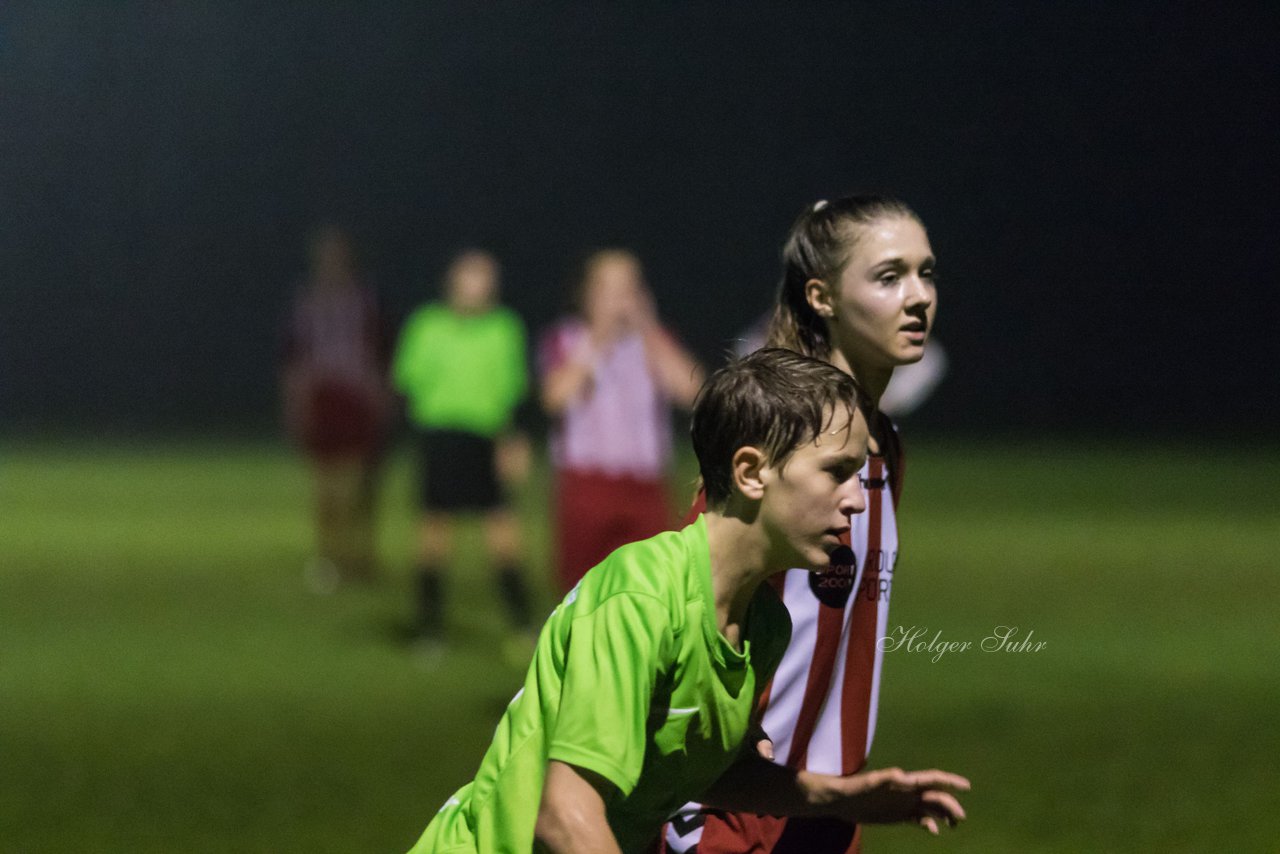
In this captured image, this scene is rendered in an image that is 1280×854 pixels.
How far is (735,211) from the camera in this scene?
3219cm

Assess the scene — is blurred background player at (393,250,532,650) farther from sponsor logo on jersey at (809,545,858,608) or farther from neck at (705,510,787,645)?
neck at (705,510,787,645)

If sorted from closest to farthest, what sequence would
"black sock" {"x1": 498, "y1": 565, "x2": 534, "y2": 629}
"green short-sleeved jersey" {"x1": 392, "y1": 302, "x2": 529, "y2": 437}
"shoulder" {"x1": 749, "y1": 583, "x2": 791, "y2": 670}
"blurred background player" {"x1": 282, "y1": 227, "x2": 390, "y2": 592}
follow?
"shoulder" {"x1": 749, "y1": 583, "x2": 791, "y2": 670}, "black sock" {"x1": 498, "y1": 565, "x2": 534, "y2": 629}, "green short-sleeved jersey" {"x1": 392, "y1": 302, "x2": 529, "y2": 437}, "blurred background player" {"x1": 282, "y1": 227, "x2": 390, "y2": 592}

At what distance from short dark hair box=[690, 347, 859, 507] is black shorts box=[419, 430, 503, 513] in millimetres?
7390

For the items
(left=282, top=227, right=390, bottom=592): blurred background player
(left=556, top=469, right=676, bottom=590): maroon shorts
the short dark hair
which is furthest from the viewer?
(left=282, top=227, right=390, bottom=592): blurred background player

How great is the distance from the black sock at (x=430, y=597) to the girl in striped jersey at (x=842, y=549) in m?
6.77

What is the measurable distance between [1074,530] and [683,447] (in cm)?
920

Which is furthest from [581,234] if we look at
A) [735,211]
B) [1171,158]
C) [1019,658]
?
[1019,658]

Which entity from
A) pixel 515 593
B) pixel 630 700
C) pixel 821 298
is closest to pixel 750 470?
pixel 630 700

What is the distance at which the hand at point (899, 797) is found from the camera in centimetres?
341

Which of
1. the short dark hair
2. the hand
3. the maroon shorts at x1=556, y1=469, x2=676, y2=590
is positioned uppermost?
the short dark hair

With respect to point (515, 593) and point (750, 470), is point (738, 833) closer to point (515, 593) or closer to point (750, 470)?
point (750, 470)

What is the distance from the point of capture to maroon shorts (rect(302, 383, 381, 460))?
13.2 meters

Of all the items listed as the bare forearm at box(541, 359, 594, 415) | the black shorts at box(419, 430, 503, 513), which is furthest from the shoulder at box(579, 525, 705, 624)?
the black shorts at box(419, 430, 503, 513)

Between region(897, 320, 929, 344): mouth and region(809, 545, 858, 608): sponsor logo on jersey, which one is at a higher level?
region(897, 320, 929, 344): mouth
